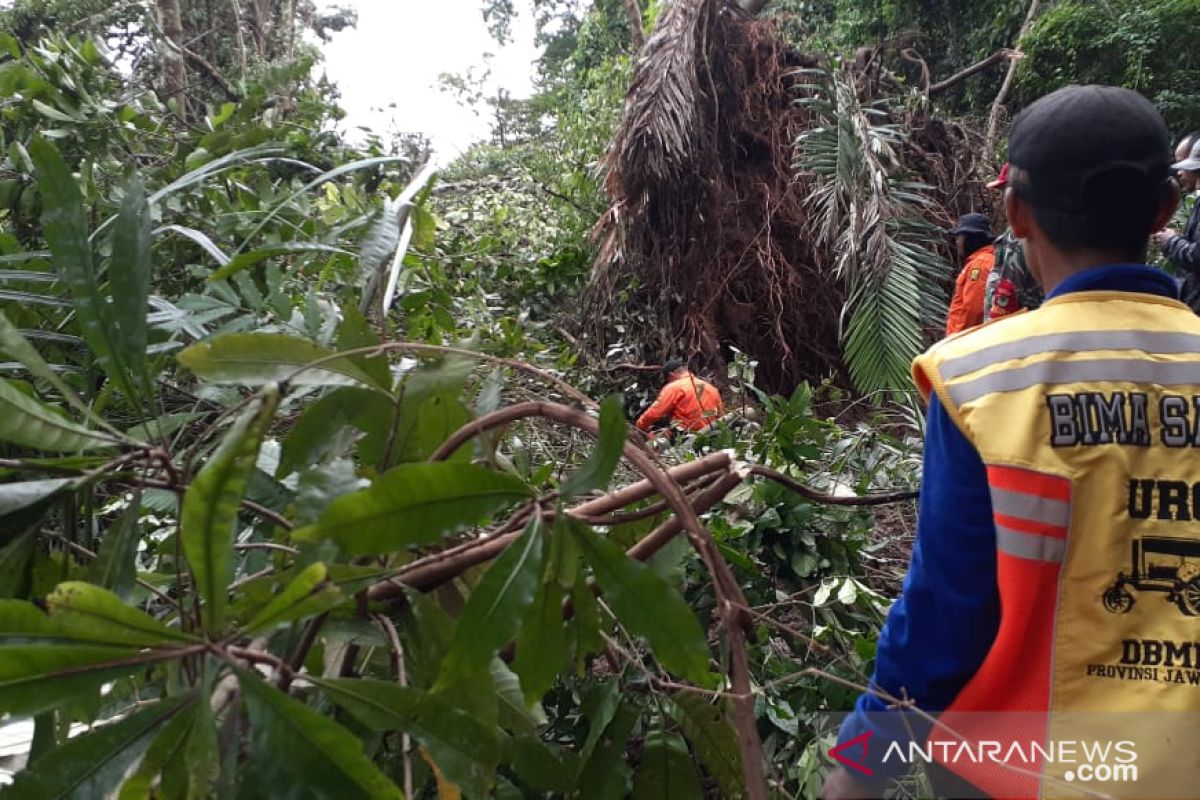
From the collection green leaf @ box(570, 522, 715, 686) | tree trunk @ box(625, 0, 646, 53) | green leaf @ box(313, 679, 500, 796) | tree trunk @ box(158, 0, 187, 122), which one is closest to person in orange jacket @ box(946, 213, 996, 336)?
tree trunk @ box(625, 0, 646, 53)

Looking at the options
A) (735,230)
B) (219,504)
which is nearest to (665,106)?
(735,230)

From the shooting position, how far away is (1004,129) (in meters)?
8.26

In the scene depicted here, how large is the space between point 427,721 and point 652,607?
0.24 metres

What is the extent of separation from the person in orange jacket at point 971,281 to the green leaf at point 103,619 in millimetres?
4636

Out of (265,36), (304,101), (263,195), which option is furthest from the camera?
(265,36)

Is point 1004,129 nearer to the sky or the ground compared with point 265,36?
nearer to the ground

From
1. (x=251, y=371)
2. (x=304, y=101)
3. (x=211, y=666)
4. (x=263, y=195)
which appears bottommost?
Answer: (x=211, y=666)

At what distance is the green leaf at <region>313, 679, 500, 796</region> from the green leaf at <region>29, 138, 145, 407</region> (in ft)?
1.41

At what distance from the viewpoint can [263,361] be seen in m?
0.91

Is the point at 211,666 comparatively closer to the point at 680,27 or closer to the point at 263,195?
the point at 263,195

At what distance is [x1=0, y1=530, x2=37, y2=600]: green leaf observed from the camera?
0.97 metres

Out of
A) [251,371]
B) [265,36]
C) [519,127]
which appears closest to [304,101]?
[251,371]

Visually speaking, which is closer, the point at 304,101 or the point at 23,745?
the point at 23,745

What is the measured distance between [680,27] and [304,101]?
Result: 2934mm
